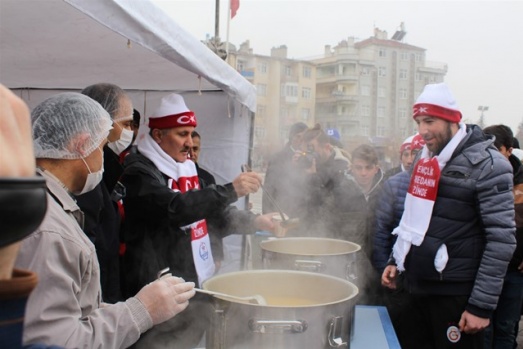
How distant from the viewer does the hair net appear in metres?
1.37

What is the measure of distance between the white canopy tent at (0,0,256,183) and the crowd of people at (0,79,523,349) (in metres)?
0.33

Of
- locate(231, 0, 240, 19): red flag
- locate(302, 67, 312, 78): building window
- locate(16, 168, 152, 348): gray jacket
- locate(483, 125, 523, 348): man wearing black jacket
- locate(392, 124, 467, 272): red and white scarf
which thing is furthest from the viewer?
locate(302, 67, 312, 78): building window

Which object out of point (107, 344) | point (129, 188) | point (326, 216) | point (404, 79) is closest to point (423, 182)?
point (326, 216)

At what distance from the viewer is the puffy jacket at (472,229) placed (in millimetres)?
2299

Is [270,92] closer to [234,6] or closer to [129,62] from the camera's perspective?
[234,6]

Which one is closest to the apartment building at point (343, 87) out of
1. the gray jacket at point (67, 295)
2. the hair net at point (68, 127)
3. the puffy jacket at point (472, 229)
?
the puffy jacket at point (472, 229)

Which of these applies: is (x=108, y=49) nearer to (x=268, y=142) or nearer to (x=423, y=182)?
(x=423, y=182)

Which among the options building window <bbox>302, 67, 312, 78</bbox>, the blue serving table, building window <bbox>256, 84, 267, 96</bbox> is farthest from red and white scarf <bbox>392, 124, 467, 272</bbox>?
building window <bbox>302, 67, 312, 78</bbox>

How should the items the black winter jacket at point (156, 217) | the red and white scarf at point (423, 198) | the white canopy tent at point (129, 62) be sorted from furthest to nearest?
the red and white scarf at point (423, 198) → the black winter jacket at point (156, 217) → the white canopy tent at point (129, 62)

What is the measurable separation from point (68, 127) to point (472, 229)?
1.93 meters

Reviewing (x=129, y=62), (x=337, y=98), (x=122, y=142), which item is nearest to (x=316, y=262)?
(x=122, y=142)

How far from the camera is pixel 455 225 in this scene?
239cm

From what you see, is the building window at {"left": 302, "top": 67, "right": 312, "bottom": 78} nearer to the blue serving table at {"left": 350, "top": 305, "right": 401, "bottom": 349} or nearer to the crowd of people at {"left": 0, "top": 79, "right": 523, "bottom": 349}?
the crowd of people at {"left": 0, "top": 79, "right": 523, "bottom": 349}

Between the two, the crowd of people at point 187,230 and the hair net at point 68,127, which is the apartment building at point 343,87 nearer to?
the crowd of people at point 187,230
